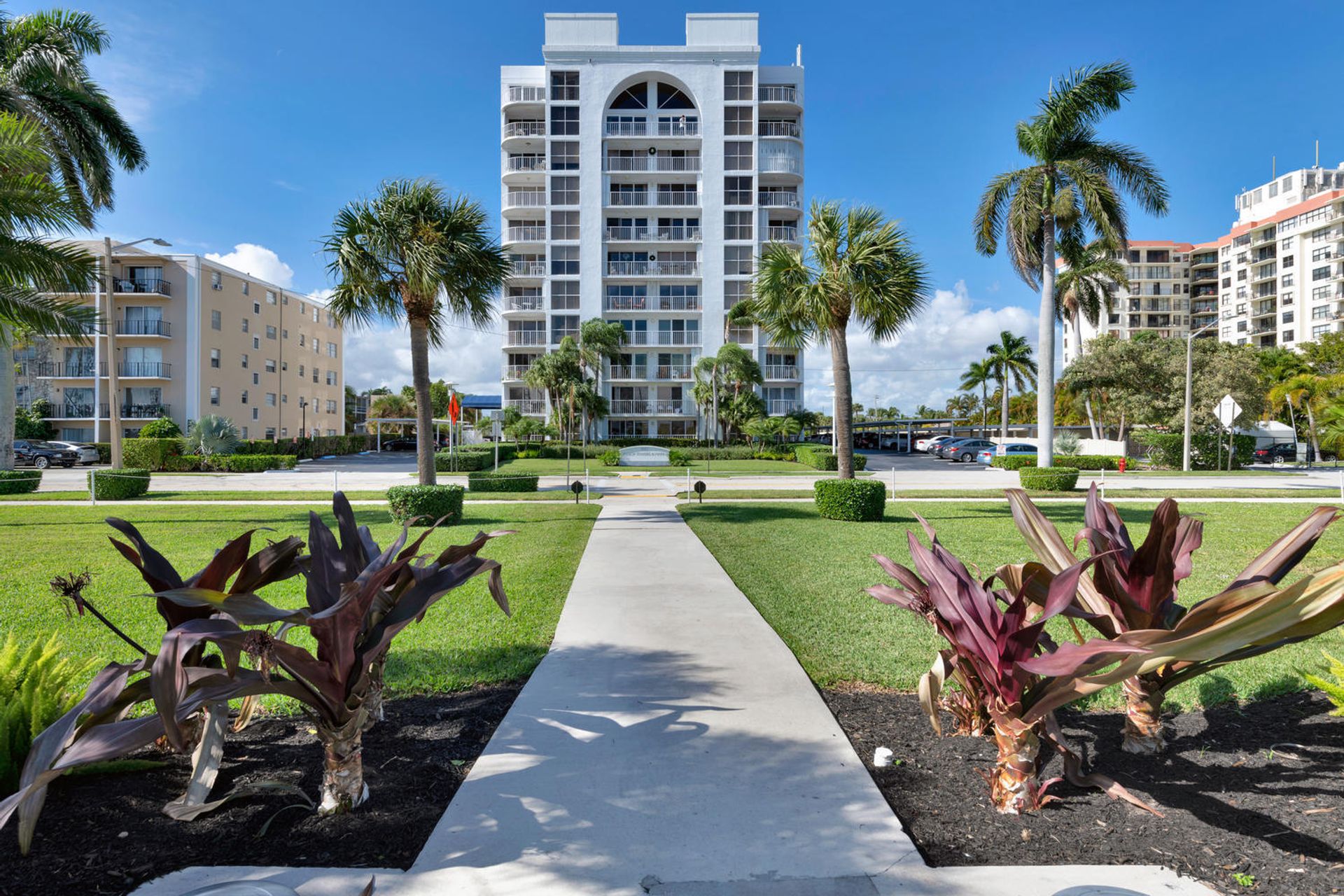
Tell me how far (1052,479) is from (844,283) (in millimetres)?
12283

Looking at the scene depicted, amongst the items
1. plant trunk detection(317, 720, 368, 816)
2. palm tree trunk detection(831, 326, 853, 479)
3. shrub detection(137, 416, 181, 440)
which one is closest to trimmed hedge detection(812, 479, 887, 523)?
palm tree trunk detection(831, 326, 853, 479)

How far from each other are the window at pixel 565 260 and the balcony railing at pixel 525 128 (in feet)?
31.2

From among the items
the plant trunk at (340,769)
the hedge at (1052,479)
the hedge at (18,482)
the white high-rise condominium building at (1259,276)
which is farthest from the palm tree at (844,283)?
the white high-rise condominium building at (1259,276)

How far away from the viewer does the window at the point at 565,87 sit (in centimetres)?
5462

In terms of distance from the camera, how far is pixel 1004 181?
23.5 meters

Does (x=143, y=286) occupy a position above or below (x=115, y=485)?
above

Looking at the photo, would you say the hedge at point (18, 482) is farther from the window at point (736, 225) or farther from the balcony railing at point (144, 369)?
the window at point (736, 225)

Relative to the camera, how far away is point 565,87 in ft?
179

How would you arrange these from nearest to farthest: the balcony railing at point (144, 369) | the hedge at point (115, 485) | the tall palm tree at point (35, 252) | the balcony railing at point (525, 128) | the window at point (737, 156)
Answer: the tall palm tree at point (35, 252) → the hedge at point (115, 485) → the balcony railing at point (144, 369) → the window at point (737, 156) → the balcony railing at point (525, 128)

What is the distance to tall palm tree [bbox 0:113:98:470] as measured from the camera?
10086 mm

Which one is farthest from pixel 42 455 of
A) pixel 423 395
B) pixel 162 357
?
pixel 423 395

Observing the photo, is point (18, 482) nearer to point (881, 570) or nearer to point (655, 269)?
point (881, 570)

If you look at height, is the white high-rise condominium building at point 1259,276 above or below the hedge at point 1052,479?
above

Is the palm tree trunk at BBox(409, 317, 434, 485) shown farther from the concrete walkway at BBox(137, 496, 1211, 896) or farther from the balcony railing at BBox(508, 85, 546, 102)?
the balcony railing at BBox(508, 85, 546, 102)
